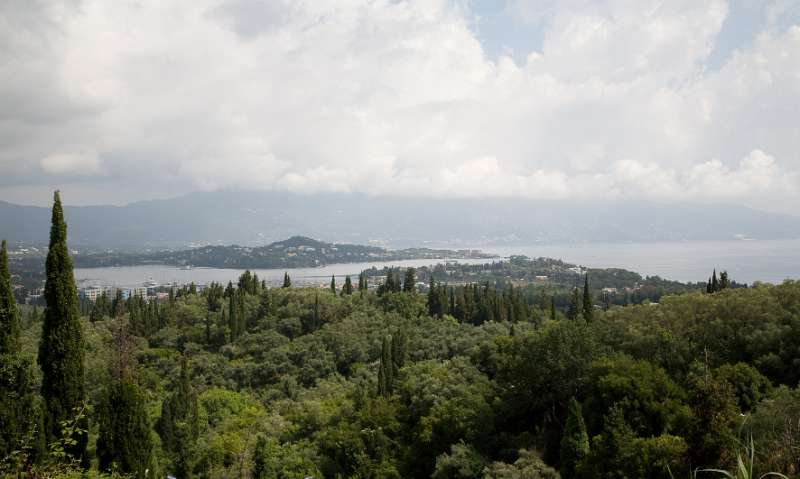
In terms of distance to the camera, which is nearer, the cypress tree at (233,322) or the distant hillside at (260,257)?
the cypress tree at (233,322)

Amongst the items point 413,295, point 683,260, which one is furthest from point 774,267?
point 413,295

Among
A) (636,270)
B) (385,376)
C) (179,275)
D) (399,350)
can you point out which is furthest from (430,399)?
(179,275)

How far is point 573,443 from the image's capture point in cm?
1684

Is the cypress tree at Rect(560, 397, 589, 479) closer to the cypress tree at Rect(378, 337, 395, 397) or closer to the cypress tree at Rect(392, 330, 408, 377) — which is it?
the cypress tree at Rect(378, 337, 395, 397)

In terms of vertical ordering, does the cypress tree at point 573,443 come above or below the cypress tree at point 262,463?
above

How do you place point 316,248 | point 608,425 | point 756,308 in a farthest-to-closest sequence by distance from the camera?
point 316,248
point 756,308
point 608,425

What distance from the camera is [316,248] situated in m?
193

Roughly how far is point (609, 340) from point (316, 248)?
173 meters

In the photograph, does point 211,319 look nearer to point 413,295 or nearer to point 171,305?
point 171,305

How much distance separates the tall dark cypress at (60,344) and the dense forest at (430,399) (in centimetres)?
4

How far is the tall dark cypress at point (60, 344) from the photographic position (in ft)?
50.6

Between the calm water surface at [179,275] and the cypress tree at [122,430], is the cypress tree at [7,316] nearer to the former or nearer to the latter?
the cypress tree at [122,430]

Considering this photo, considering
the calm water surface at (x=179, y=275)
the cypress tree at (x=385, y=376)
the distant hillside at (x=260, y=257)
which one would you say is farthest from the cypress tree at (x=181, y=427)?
the distant hillside at (x=260, y=257)

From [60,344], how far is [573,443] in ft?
51.6
